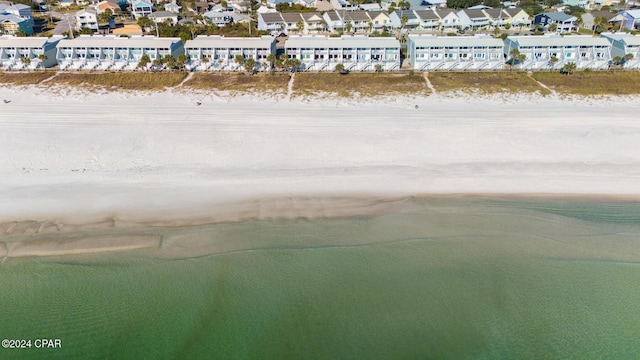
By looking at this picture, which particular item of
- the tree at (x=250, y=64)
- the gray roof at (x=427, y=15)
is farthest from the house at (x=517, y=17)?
the tree at (x=250, y=64)

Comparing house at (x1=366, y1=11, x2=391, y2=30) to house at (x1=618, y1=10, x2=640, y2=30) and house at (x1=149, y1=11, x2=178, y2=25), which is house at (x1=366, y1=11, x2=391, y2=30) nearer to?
house at (x1=149, y1=11, x2=178, y2=25)

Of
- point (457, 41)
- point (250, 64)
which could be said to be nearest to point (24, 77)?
point (250, 64)

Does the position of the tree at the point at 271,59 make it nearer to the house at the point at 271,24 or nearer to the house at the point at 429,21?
the house at the point at 271,24

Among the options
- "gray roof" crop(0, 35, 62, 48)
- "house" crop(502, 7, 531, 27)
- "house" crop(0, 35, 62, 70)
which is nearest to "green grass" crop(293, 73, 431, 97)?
"house" crop(0, 35, 62, 70)

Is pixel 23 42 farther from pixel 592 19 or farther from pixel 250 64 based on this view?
pixel 592 19

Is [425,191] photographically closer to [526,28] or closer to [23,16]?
[526,28]
